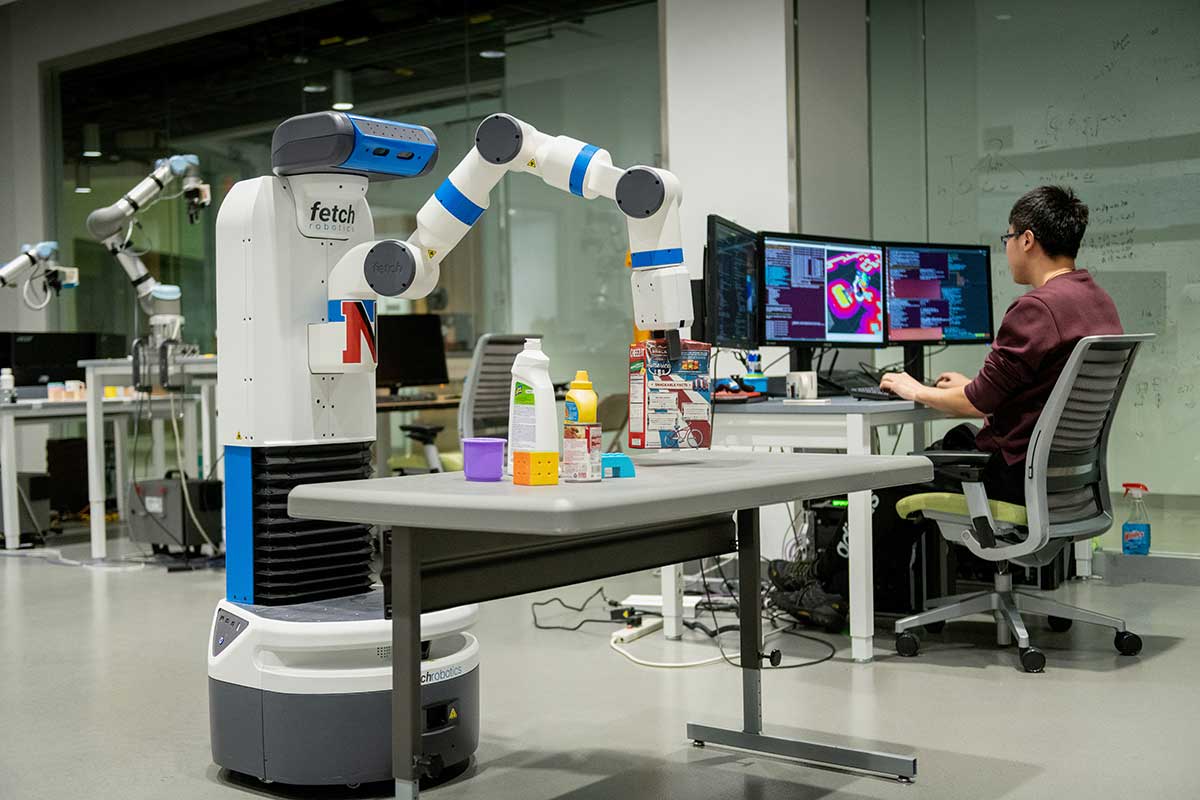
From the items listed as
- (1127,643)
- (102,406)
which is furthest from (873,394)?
(102,406)

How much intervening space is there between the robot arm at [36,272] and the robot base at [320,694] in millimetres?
3992

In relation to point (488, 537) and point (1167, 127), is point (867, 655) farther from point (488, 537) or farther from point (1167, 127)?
point (1167, 127)

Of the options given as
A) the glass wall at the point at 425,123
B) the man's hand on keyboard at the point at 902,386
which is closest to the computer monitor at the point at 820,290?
the man's hand on keyboard at the point at 902,386

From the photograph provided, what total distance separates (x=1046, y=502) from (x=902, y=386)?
52cm

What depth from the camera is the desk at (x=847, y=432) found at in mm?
3473

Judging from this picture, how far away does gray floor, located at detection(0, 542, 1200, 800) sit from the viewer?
97.3 inches

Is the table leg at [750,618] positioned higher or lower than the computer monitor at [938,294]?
lower

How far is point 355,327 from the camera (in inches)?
100

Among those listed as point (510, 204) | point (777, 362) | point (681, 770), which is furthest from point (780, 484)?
point (510, 204)

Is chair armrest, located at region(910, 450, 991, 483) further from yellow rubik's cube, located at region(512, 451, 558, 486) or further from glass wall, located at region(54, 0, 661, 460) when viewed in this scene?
glass wall, located at region(54, 0, 661, 460)

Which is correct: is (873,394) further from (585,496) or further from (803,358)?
(585,496)

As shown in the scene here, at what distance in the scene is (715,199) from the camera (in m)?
5.21

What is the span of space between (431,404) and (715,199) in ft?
5.23

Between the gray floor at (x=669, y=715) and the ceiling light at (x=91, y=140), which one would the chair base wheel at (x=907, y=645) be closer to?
the gray floor at (x=669, y=715)
